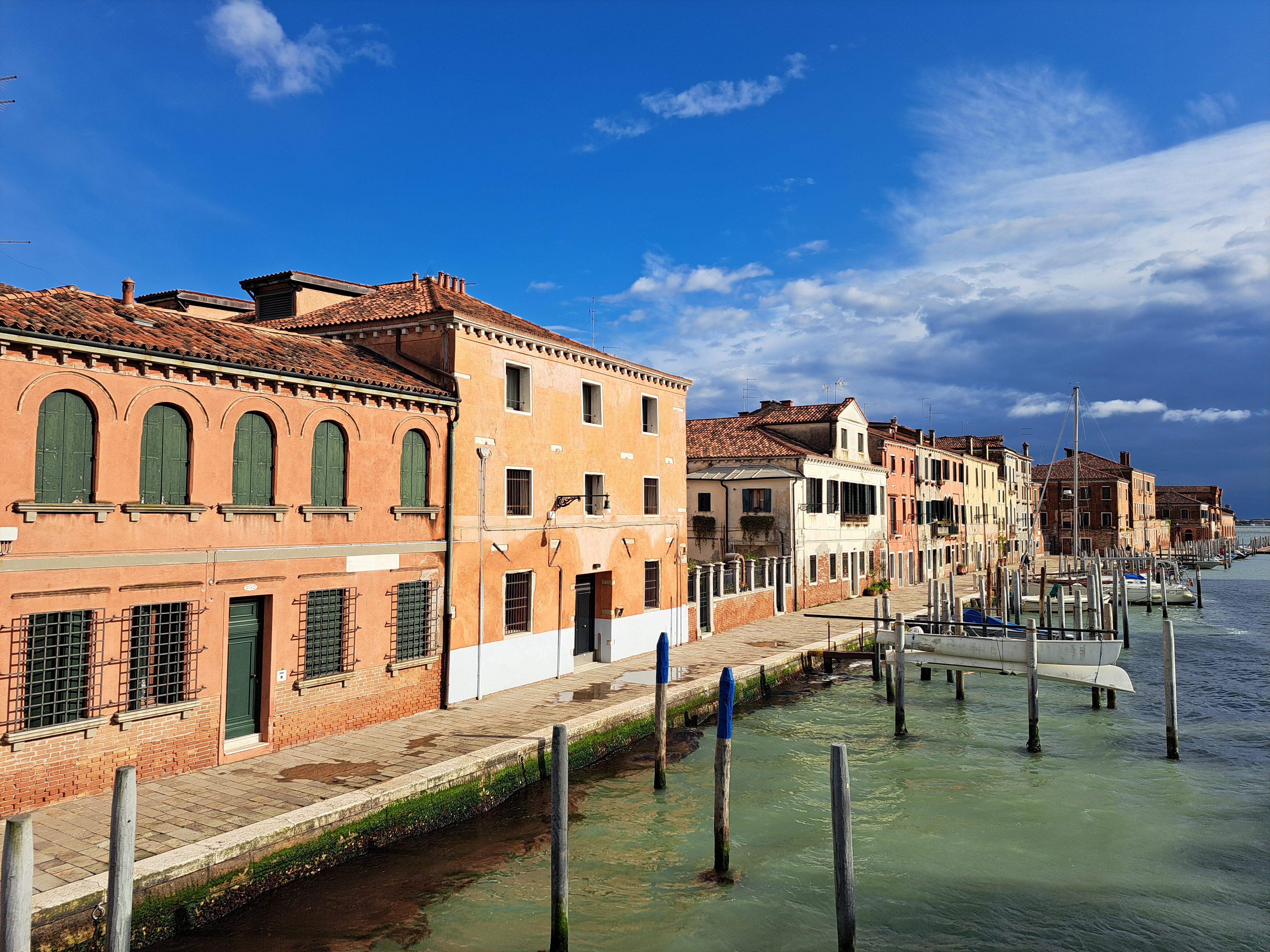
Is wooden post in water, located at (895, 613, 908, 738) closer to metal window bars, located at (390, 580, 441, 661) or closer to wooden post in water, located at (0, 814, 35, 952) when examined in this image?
metal window bars, located at (390, 580, 441, 661)

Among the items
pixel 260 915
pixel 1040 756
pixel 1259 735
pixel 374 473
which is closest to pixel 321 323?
pixel 374 473

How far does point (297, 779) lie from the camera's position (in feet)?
37.7

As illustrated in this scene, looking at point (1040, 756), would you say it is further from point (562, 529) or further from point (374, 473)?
point (374, 473)

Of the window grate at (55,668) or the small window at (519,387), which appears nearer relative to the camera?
the window grate at (55,668)

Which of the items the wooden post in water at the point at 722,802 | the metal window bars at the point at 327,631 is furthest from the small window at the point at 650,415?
the wooden post in water at the point at 722,802

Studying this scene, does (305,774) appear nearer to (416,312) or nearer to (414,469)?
(414,469)

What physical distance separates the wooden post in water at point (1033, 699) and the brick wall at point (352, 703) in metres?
11.8

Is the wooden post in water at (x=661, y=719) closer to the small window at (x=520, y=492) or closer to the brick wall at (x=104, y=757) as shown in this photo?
the small window at (x=520, y=492)

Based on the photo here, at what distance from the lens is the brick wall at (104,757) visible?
32.8 feet

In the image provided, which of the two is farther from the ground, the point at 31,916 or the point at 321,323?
the point at 321,323

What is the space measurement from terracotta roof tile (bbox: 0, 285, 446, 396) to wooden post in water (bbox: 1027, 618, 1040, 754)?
13223mm

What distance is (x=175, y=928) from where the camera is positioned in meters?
8.66

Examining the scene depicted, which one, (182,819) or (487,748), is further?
(487,748)

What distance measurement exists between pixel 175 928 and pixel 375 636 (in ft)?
20.5
